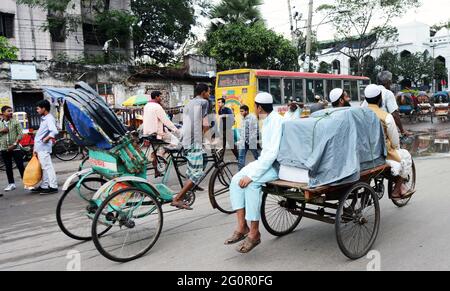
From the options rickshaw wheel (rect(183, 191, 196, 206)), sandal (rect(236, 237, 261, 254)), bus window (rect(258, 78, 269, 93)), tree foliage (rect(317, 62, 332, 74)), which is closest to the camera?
sandal (rect(236, 237, 261, 254))

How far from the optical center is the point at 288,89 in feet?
49.7

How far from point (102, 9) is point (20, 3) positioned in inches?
189

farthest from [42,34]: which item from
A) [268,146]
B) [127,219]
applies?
[268,146]

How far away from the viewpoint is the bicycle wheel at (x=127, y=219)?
3.85m

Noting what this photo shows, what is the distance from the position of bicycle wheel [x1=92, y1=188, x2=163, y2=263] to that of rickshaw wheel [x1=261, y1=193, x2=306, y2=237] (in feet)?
3.76

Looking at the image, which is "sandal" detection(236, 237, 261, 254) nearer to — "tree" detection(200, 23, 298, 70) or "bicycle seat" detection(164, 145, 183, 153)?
"bicycle seat" detection(164, 145, 183, 153)

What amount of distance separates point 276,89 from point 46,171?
9.31 meters

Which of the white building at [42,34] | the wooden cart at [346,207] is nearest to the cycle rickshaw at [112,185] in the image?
the wooden cart at [346,207]

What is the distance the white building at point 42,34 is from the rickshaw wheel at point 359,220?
20.3 meters

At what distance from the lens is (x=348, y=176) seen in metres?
3.50

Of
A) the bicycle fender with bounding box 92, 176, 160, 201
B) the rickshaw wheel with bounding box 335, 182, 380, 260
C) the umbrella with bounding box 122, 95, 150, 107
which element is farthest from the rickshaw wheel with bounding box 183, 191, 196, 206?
the umbrella with bounding box 122, 95, 150, 107

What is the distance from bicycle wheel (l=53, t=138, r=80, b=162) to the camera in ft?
41.1
